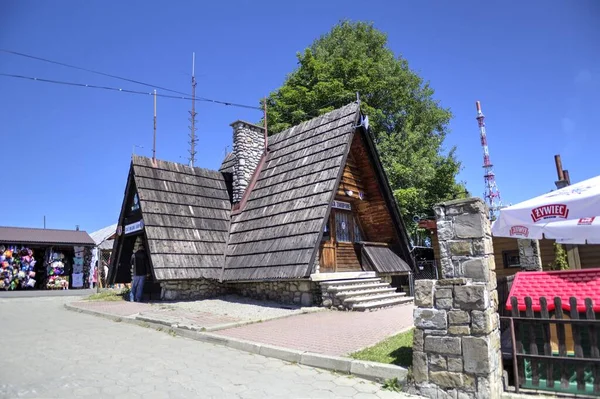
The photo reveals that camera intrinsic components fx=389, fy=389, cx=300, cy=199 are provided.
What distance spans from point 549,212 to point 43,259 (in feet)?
91.6

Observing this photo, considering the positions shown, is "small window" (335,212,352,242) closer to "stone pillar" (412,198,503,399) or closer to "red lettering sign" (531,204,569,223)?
"red lettering sign" (531,204,569,223)

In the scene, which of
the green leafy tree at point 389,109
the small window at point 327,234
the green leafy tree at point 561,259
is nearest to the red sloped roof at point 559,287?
the green leafy tree at point 561,259


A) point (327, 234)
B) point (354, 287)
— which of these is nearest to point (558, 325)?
point (354, 287)

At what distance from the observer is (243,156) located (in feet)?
50.8

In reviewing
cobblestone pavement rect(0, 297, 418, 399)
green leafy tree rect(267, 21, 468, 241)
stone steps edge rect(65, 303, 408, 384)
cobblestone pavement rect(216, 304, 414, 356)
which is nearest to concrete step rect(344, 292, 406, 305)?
cobblestone pavement rect(216, 304, 414, 356)

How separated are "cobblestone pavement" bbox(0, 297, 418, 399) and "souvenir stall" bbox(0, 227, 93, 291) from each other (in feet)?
61.1

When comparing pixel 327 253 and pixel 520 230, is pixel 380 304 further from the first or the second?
pixel 520 230

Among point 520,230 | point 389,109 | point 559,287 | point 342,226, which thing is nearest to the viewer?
point 559,287

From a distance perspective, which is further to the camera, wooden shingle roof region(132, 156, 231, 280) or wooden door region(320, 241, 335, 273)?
wooden door region(320, 241, 335, 273)

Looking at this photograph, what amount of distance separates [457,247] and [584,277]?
1703 millimetres

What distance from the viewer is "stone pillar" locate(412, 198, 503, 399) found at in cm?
432

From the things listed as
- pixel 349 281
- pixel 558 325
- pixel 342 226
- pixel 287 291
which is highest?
pixel 342 226

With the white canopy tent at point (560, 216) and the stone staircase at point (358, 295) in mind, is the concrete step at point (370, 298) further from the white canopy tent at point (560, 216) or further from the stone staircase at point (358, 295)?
the white canopy tent at point (560, 216)

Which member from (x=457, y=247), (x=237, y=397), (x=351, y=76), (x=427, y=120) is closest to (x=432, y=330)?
(x=457, y=247)
